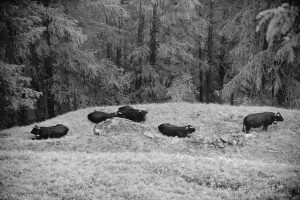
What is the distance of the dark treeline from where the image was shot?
20641mm

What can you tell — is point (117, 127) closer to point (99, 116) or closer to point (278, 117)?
point (99, 116)

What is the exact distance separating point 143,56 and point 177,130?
10.8m

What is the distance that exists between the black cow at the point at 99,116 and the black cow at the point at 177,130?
302 centimetres

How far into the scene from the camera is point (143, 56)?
25219 mm

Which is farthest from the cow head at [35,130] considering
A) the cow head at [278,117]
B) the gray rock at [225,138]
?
the cow head at [278,117]

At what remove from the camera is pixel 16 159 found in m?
11.5

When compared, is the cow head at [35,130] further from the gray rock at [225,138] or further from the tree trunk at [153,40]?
the tree trunk at [153,40]

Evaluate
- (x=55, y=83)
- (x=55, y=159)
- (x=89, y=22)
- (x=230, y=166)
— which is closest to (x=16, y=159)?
(x=55, y=159)

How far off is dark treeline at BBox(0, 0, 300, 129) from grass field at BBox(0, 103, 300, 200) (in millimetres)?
4793

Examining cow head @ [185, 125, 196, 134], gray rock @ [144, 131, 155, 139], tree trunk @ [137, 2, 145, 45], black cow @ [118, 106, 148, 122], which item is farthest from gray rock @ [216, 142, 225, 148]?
tree trunk @ [137, 2, 145, 45]

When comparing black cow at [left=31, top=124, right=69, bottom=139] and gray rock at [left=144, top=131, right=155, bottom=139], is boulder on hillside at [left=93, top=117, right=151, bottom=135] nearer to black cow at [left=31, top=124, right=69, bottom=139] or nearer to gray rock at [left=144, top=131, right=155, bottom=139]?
gray rock at [left=144, top=131, right=155, bottom=139]

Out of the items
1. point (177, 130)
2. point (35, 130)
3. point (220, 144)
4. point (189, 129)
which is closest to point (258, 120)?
point (220, 144)

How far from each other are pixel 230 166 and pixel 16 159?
7.48 meters

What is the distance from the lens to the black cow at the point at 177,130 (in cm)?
1571
